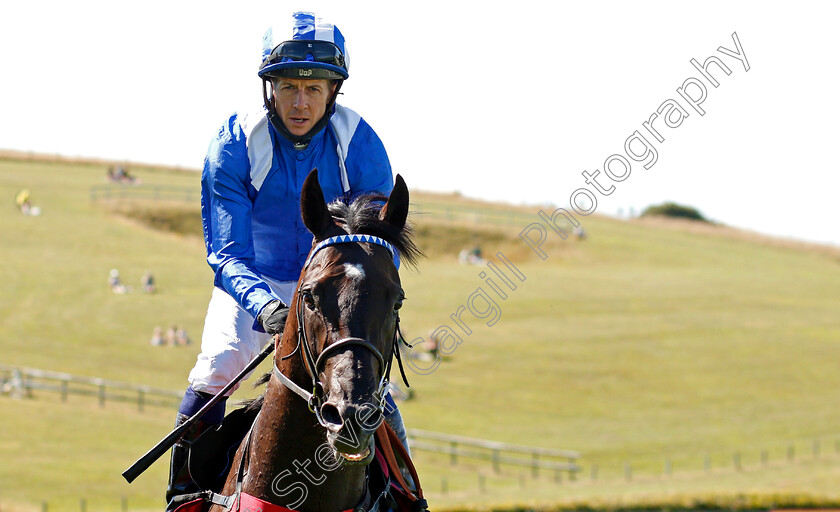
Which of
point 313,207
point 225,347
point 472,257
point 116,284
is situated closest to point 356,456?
point 313,207

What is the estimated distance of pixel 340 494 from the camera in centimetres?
457

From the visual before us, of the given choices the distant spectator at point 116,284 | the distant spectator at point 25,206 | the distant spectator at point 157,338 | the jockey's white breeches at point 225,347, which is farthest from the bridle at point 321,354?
the distant spectator at point 25,206

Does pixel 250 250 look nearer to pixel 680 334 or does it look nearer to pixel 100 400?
pixel 100 400

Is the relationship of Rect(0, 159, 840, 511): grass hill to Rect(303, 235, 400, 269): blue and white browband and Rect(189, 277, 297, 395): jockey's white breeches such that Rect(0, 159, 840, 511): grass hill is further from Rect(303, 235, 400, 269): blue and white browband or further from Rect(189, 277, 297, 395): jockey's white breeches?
Rect(303, 235, 400, 269): blue and white browband

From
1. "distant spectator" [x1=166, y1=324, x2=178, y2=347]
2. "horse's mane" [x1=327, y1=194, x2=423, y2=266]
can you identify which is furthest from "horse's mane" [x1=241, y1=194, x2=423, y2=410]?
"distant spectator" [x1=166, y1=324, x2=178, y2=347]

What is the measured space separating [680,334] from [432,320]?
14574 mm

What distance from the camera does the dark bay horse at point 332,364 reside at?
382cm

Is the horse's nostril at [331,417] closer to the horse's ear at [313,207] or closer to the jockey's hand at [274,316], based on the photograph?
the jockey's hand at [274,316]

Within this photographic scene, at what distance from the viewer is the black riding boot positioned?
5.24m

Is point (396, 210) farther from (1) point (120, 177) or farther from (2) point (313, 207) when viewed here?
(1) point (120, 177)

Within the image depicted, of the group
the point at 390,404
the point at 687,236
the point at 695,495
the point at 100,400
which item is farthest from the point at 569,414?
the point at 687,236

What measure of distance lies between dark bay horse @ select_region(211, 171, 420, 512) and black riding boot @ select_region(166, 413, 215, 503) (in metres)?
0.35

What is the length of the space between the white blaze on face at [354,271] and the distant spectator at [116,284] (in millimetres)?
50612

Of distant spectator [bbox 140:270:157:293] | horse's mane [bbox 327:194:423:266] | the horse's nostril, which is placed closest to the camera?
the horse's nostril
